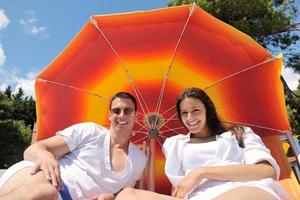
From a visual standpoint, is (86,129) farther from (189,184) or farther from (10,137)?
(10,137)

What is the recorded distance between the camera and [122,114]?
262 cm

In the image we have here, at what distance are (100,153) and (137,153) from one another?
34 centimetres

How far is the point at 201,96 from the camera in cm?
255

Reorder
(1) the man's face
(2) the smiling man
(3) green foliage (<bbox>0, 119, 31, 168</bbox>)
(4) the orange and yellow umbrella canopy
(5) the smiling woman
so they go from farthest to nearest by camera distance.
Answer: (3) green foliage (<bbox>0, 119, 31, 168</bbox>) < (4) the orange and yellow umbrella canopy < (1) the man's face < (2) the smiling man < (5) the smiling woman

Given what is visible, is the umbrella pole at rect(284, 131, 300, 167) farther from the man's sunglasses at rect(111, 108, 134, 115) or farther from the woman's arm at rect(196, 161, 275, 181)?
the man's sunglasses at rect(111, 108, 134, 115)

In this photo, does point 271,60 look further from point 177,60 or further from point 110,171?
point 110,171

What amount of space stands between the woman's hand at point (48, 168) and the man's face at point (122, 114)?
0.64 meters

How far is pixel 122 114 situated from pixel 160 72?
756mm

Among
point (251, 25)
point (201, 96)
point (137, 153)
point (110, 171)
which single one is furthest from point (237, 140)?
point (251, 25)

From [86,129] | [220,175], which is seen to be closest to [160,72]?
[86,129]

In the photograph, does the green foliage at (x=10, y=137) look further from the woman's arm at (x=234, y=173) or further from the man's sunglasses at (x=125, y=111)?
the woman's arm at (x=234, y=173)

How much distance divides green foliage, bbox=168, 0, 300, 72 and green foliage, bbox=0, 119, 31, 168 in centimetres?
1504

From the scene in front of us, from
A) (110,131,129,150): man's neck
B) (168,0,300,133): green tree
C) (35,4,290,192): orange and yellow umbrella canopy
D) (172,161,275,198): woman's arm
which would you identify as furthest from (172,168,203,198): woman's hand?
(168,0,300,133): green tree

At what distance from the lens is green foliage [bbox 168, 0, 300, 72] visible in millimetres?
12236
